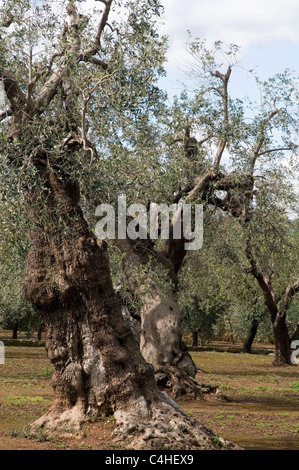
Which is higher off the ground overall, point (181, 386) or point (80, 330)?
point (80, 330)

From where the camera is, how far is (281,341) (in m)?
40.3

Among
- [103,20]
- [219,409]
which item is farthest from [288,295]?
[103,20]

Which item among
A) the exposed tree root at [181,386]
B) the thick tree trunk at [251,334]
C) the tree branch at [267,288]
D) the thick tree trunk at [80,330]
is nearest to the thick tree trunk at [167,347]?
the exposed tree root at [181,386]

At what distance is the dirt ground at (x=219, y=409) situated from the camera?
43.6 feet

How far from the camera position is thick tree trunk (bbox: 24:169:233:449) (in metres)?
13.7

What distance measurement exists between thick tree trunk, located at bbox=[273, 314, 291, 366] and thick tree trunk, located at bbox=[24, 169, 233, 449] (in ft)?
86.3

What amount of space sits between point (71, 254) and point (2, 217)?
1.52m

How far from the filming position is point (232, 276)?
35219mm

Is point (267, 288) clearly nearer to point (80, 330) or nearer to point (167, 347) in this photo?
point (167, 347)

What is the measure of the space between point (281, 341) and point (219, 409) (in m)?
20.9

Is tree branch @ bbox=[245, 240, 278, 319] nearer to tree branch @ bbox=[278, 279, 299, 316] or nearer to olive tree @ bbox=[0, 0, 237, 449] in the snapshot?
tree branch @ bbox=[278, 279, 299, 316]
